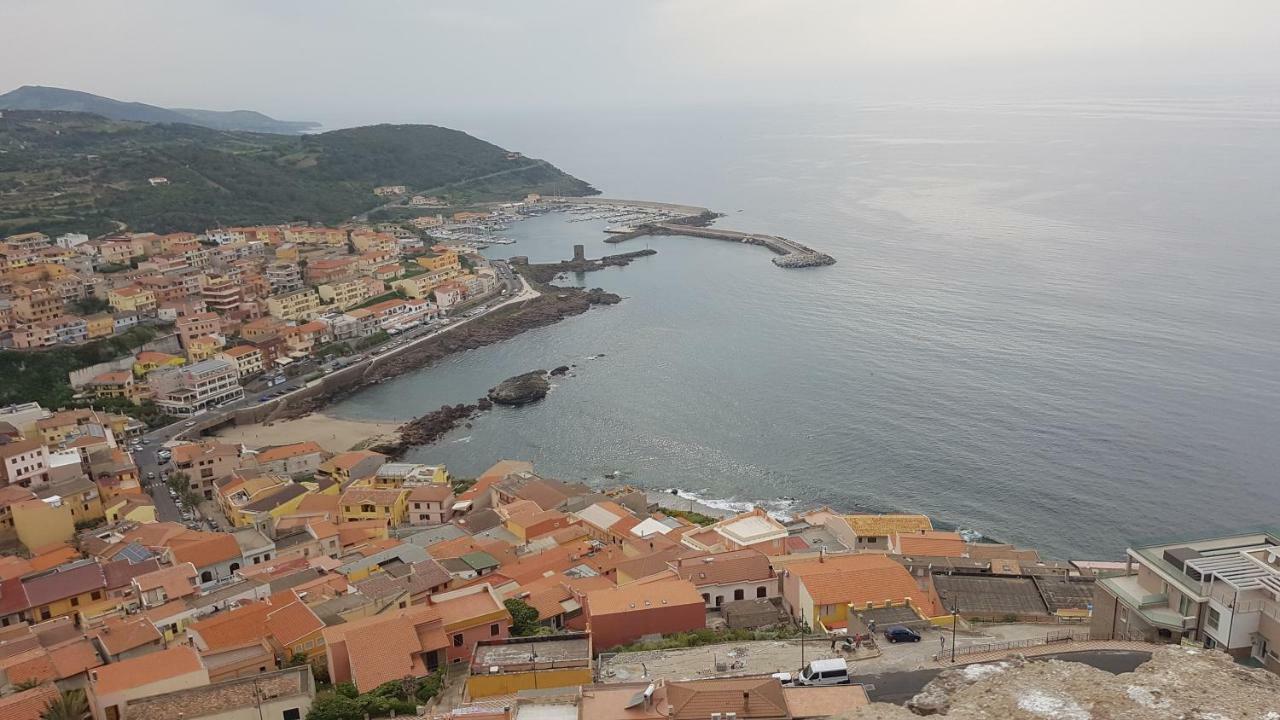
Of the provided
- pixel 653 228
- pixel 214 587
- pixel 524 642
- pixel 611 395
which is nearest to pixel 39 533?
pixel 214 587

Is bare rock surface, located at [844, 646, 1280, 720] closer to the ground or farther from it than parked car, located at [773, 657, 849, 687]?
farther from it

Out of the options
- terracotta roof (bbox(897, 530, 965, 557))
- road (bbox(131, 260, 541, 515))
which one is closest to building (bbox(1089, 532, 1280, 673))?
terracotta roof (bbox(897, 530, 965, 557))

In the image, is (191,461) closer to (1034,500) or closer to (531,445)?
(531,445)

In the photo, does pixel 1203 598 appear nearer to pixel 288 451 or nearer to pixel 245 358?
pixel 288 451

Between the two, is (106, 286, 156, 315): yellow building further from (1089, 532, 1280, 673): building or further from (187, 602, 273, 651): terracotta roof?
(1089, 532, 1280, 673): building

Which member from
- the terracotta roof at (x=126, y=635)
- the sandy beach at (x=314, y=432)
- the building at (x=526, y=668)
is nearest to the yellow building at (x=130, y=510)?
the sandy beach at (x=314, y=432)
